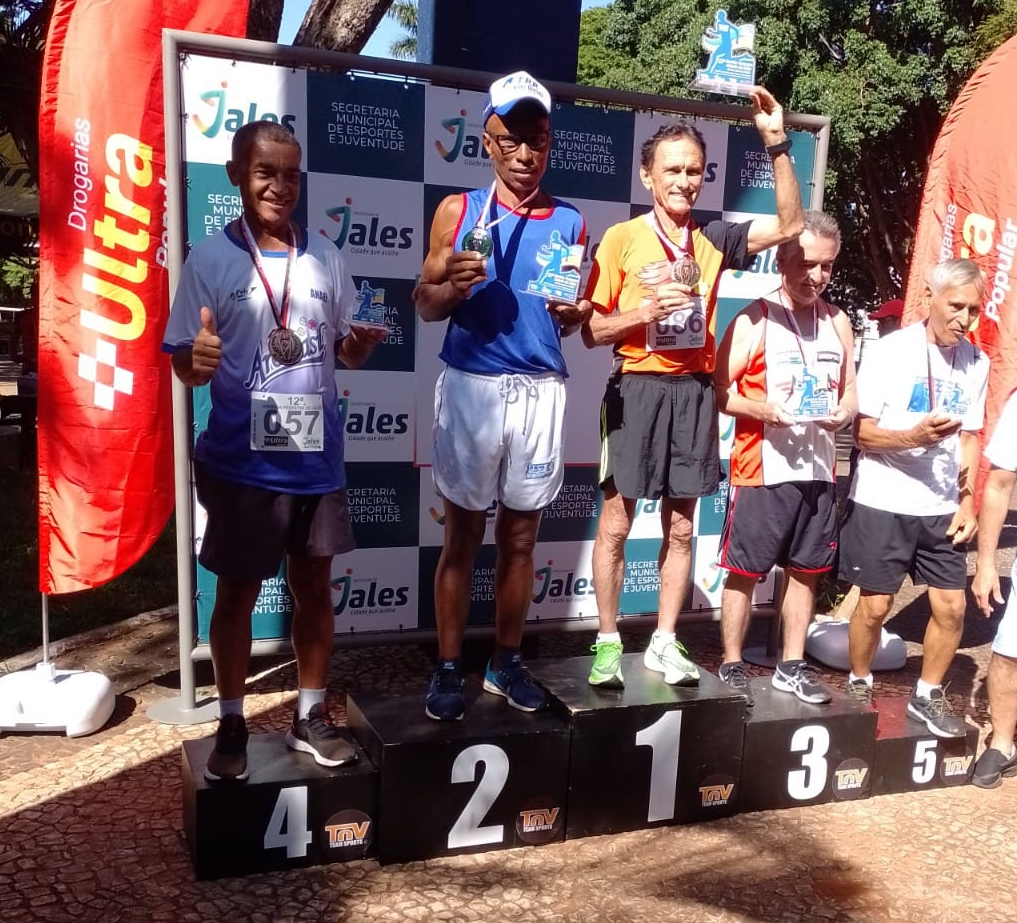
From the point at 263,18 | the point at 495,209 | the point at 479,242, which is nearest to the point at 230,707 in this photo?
the point at 479,242

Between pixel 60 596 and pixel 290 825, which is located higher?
pixel 290 825

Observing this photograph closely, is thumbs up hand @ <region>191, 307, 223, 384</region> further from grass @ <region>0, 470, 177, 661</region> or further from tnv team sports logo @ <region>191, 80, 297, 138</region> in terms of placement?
Answer: grass @ <region>0, 470, 177, 661</region>

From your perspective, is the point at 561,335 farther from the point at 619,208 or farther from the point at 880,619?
the point at 880,619

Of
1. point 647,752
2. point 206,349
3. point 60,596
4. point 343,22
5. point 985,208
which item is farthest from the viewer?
point 343,22

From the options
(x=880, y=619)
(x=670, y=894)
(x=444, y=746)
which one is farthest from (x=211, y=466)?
(x=880, y=619)

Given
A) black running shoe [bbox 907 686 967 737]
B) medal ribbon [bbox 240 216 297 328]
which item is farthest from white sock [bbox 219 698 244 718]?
black running shoe [bbox 907 686 967 737]

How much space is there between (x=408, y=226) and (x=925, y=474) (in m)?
2.22

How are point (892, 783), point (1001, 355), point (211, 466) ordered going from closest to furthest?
1. point (211, 466)
2. point (892, 783)
3. point (1001, 355)

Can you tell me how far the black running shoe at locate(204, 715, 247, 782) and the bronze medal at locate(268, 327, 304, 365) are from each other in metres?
1.05

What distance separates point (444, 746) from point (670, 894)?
0.77m

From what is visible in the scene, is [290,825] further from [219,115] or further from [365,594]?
[219,115]

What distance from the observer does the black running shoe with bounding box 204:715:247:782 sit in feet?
9.04

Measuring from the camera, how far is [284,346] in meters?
2.76

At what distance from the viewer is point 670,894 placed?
2.83 m
